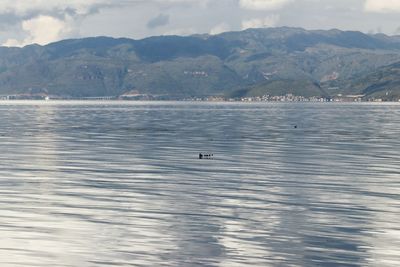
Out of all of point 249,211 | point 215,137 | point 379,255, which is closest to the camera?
point 379,255

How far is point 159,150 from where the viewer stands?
10950cm

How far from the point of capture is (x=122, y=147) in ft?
378

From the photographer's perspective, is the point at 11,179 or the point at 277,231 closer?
the point at 277,231

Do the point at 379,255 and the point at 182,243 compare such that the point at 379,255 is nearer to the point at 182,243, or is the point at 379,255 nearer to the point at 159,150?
the point at 182,243

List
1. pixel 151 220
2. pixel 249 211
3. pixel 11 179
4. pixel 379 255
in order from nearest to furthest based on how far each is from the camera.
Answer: pixel 379 255, pixel 151 220, pixel 249 211, pixel 11 179

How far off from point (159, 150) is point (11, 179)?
137 feet

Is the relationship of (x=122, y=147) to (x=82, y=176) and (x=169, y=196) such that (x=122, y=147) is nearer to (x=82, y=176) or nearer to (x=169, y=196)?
(x=82, y=176)

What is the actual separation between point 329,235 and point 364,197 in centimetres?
1687

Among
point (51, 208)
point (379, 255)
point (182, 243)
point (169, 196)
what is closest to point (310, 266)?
point (379, 255)

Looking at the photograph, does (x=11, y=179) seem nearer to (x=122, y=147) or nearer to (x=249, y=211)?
(x=249, y=211)

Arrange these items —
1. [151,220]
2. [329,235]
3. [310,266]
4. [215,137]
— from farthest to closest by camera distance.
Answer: [215,137] < [151,220] < [329,235] < [310,266]

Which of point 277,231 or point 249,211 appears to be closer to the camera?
point 277,231

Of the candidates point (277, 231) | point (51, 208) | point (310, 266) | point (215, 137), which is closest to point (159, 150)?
point (215, 137)

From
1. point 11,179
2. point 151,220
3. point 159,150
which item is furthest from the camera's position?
point 159,150
